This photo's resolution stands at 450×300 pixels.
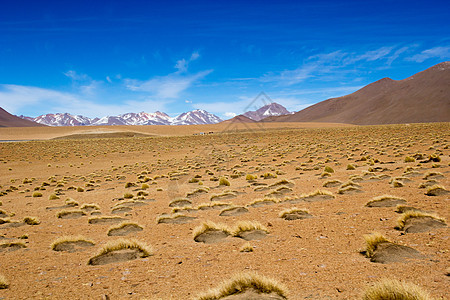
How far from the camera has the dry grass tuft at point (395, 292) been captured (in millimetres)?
3225

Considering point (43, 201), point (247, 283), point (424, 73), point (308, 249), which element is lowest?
point (43, 201)

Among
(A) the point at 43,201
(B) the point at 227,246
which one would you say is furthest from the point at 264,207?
(A) the point at 43,201

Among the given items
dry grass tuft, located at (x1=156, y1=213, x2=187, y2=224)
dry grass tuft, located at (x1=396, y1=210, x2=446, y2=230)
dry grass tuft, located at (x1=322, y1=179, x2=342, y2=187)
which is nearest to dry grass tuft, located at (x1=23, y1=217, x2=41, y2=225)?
dry grass tuft, located at (x1=156, y1=213, x2=187, y2=224)

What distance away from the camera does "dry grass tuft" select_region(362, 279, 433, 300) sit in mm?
3225

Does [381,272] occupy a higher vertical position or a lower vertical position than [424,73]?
lower

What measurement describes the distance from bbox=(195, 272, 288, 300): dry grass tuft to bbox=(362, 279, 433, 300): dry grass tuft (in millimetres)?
1121

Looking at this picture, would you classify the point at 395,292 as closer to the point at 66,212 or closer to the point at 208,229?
the point at 208,229

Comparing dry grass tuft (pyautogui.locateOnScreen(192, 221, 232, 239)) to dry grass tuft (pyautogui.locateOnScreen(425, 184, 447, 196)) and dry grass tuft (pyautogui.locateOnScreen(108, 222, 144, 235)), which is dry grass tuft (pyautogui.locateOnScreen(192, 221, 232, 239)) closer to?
dry grass tuft (pyautogui.locateOnScreen(108, 222, 144, 235))

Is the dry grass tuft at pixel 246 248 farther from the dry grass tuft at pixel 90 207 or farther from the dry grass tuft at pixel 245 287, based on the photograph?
the dry grass tuft at pixel 90 207

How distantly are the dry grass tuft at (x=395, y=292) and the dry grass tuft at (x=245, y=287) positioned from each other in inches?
44.1

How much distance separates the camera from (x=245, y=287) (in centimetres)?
397

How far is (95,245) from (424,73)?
23949 centimetres

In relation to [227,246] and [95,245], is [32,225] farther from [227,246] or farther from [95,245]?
[227,246]

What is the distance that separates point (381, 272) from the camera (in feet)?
15.2
